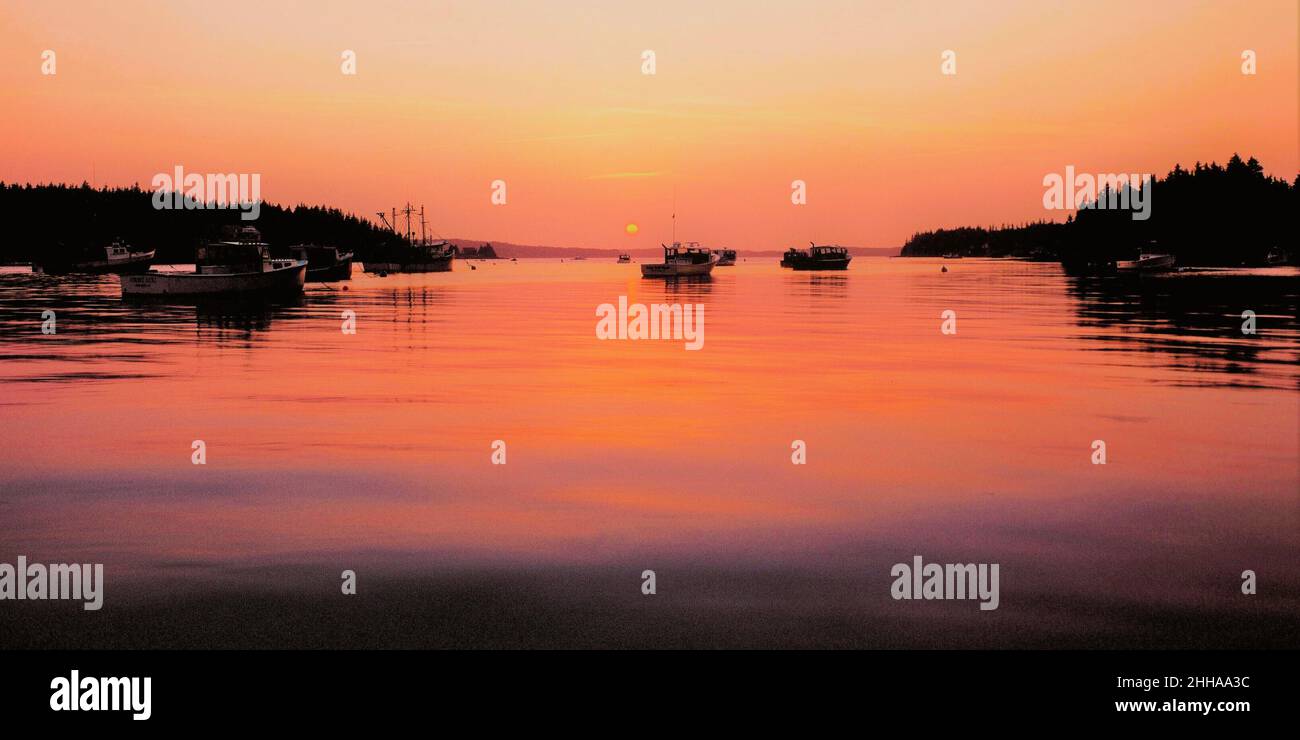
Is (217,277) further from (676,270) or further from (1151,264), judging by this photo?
(1151,264)

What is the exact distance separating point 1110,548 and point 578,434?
1156 centimetres

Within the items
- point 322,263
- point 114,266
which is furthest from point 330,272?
point 114,266

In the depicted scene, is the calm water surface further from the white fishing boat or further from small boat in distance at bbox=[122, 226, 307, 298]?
the white fishing boat

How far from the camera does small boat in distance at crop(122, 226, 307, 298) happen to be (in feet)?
280

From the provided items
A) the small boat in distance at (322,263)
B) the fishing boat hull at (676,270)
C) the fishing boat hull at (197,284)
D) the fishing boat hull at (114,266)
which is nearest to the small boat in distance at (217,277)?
the fishing boat hull at (197,284)

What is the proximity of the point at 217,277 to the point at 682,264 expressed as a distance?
112m

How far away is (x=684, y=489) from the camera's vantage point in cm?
1706

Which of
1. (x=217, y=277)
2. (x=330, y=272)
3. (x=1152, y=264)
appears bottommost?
(x=217, y=277)

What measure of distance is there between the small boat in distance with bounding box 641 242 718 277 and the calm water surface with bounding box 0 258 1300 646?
150187mm

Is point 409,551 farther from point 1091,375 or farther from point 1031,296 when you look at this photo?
point 1031,296

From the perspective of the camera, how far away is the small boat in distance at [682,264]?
18900 centimetres

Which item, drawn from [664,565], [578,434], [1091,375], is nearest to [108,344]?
[578,434]

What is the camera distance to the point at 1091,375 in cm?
3341
